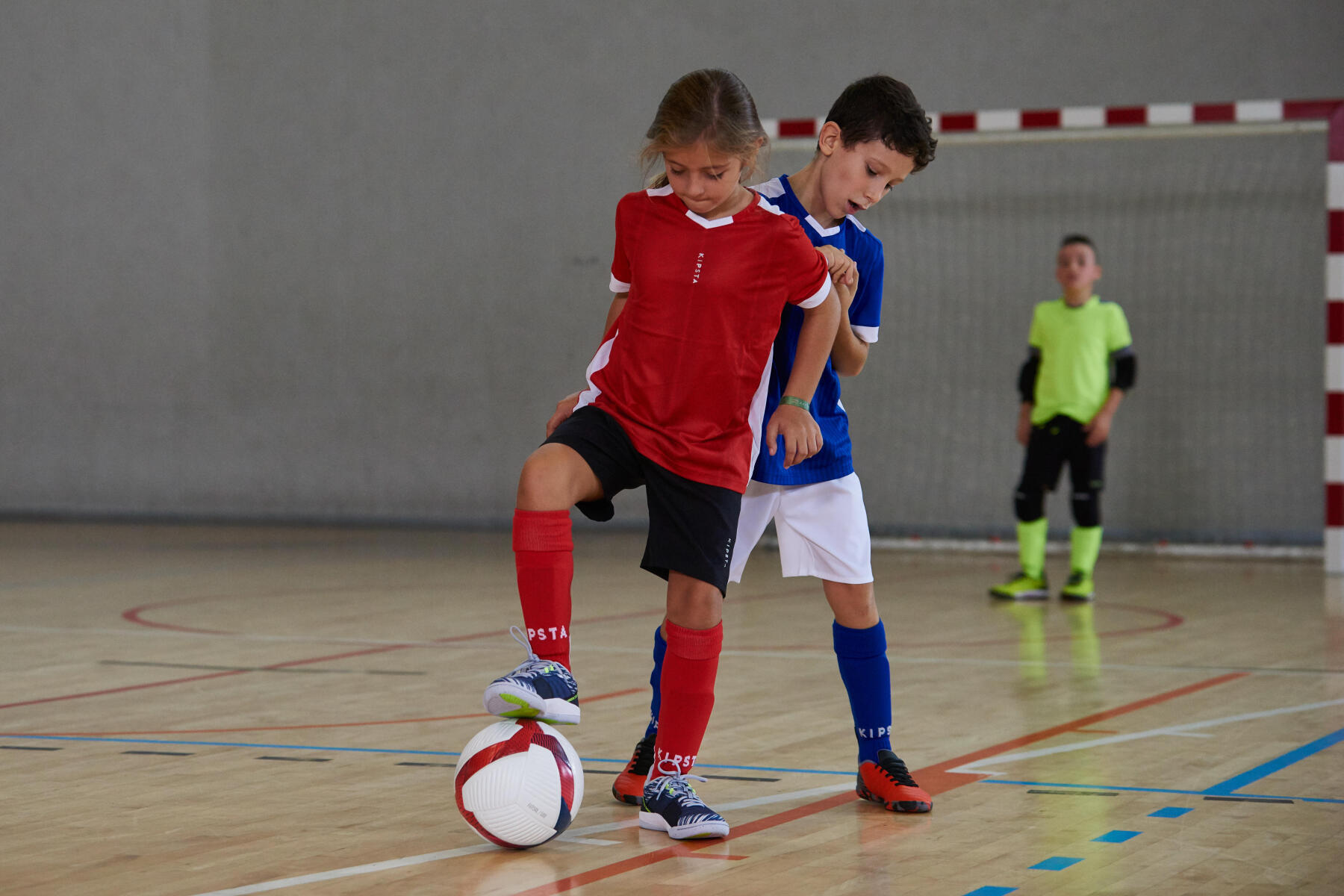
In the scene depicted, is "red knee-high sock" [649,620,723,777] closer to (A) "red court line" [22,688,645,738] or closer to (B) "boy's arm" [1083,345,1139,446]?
(A) "red court line" [22,688,645,738]

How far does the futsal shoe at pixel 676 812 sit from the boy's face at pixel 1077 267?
5.22 metres

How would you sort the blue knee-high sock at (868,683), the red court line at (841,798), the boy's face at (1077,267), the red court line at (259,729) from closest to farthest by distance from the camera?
the red court line at (841,798), the blue knee-high sock at (868,683), the red court line at (259,729), the boy's face at (1077,267)

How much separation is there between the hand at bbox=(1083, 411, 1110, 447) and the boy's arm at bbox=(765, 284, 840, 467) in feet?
15.9

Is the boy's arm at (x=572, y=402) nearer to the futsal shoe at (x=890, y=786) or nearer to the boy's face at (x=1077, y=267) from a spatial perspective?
the futsal shoe at (x=890, y=786)

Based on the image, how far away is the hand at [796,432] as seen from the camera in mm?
2797

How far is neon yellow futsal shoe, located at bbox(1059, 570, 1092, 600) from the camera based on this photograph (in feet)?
23.4

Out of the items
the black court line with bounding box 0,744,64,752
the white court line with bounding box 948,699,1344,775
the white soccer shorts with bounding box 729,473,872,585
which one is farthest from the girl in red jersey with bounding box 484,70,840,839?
the black court line with bounding box 0,744,64,752

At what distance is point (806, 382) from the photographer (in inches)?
112

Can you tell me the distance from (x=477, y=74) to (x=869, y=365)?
3466mm

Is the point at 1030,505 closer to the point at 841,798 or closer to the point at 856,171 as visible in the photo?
the point at 841,798

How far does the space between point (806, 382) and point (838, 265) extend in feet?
0.73

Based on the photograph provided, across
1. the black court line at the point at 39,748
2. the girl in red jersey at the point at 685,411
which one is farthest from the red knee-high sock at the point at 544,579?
the black court line at the point at 39,748

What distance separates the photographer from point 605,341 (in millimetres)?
2895

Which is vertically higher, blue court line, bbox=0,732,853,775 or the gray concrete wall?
the gray concrete wall
